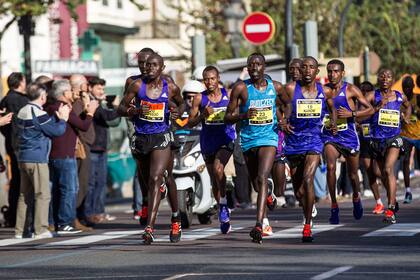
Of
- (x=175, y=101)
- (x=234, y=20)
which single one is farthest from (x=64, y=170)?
(x=234, y=20)

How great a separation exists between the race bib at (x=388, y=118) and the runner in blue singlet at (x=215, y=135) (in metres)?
4.03

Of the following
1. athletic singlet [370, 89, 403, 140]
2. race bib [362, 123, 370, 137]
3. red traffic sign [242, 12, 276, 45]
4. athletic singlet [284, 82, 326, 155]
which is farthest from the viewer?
red traffic sign [242, 12, 276, 45]

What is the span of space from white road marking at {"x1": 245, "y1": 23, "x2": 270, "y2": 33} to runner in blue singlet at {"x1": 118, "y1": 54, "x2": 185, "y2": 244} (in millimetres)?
14138

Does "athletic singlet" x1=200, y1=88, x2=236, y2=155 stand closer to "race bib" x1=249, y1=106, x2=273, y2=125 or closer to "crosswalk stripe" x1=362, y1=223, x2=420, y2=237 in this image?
"race bib" x1=249, y1=106, x2=273, y2=125

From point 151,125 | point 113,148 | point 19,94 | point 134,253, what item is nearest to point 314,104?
point 151,125

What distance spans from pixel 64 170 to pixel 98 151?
2846mm

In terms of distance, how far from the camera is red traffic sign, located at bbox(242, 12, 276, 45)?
32.3m

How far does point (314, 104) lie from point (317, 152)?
577 mm

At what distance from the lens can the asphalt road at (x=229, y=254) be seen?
45.7 ft

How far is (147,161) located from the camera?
18.4 meters

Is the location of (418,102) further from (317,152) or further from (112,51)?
(112,51)

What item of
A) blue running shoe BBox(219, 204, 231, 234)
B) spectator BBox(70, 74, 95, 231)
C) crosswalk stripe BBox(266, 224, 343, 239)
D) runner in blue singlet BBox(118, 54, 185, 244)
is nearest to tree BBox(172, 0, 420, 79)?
spectator BBox(70, 74, 95, 231)

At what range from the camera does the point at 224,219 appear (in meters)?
19.2

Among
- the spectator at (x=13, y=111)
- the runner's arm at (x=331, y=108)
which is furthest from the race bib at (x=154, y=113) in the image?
the spectator at (x=13, y=111)
